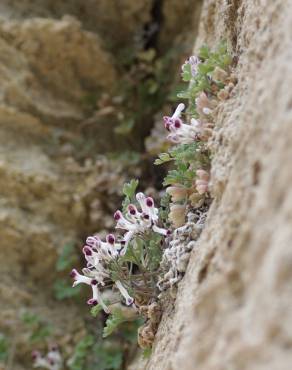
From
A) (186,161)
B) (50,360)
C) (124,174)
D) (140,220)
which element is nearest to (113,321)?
(140,220)

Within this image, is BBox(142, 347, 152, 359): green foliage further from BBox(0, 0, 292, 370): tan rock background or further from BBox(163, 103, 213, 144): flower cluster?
BBox(163, 103, 213, 144): flower cluster

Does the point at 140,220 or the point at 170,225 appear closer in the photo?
the point at 140,220

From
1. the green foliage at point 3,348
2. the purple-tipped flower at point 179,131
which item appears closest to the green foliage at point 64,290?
the green foliage at point 3,348

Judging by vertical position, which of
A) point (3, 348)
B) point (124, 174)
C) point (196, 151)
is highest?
point (124, 174)

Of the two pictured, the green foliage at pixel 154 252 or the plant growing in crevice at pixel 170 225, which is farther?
the green foliage at pixel 154 252

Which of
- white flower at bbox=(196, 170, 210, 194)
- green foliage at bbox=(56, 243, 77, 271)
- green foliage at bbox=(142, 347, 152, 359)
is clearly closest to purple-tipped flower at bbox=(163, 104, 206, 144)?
white flower at bbox=(196, 170, 210, 194)

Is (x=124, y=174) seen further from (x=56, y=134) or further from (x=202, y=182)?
(x=202, y=182)

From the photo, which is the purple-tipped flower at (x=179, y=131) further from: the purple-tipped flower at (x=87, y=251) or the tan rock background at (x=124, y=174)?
the purple-tipped flower at (x=87, y=251)
